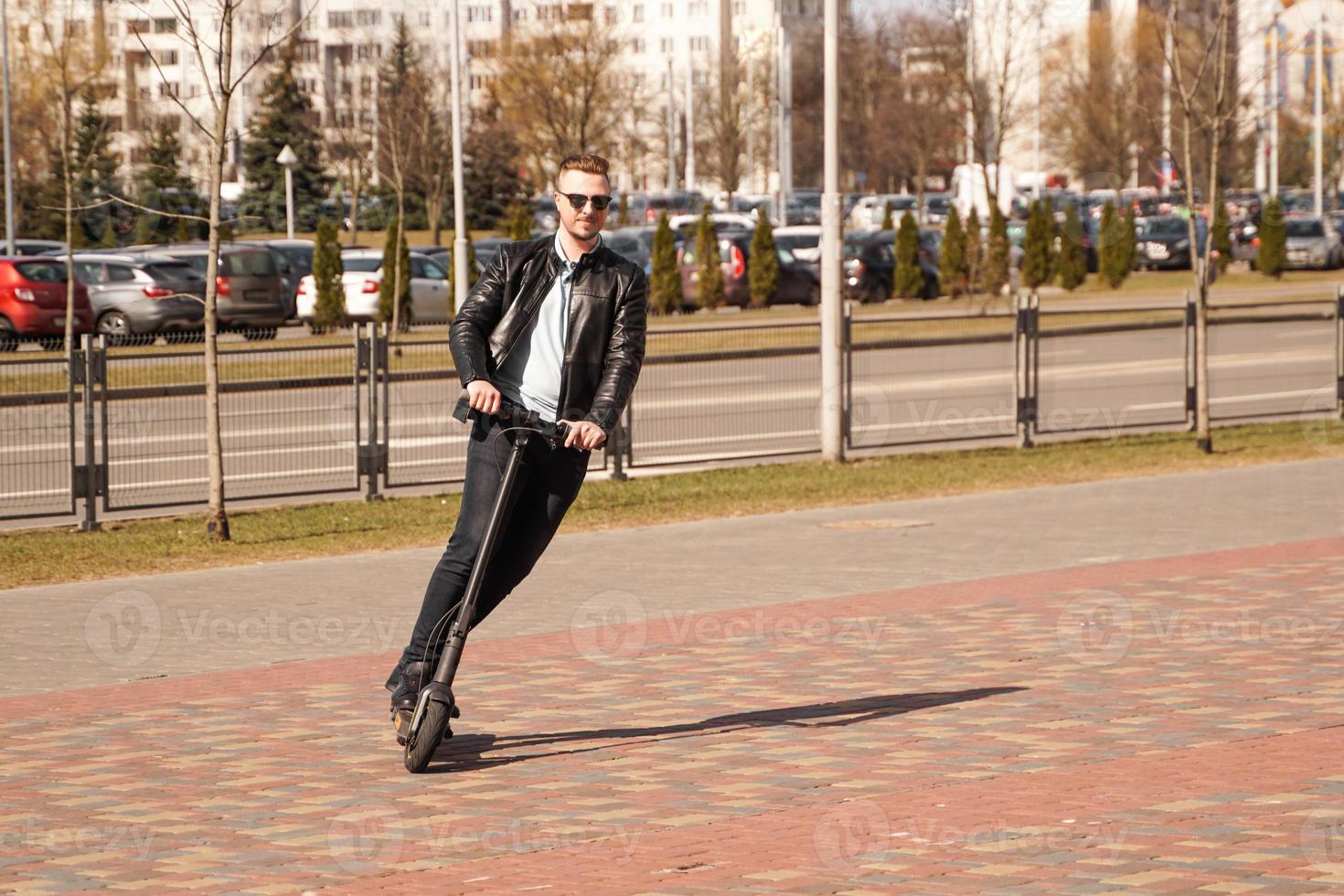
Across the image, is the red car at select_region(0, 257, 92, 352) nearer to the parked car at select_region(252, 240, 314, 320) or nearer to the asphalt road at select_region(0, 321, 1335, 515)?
the parked car at select_region(252, 240, 314, 320)

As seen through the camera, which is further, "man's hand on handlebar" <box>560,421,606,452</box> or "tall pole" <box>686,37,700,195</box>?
"tall pole" <box>686,37,700,195</box>

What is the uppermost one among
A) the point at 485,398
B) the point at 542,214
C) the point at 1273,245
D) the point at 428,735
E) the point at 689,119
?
the point at 689,119

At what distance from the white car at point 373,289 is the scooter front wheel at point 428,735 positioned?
28409mm

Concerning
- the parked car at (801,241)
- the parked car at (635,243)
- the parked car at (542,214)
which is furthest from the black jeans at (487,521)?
the parked car at (542,214)

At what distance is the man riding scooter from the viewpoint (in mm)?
6348

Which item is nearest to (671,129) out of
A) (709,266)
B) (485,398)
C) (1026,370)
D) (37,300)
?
(709,266)

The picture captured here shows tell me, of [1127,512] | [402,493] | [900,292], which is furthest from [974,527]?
[900,292]

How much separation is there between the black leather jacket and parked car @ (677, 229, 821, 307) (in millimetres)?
31971

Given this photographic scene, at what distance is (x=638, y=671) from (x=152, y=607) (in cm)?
282

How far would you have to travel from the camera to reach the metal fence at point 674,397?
527 inches

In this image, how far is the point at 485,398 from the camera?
6043mm

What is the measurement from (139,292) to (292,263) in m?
6.31

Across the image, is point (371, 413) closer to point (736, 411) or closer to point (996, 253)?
point (736, 411)

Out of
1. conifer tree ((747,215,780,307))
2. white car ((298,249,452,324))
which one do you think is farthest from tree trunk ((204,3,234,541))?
conifer tree ((747,215,780,307))
